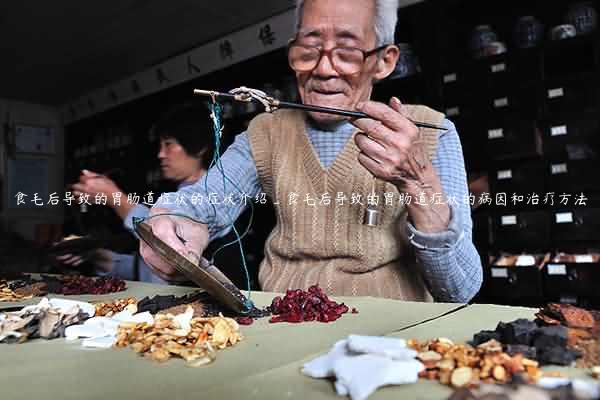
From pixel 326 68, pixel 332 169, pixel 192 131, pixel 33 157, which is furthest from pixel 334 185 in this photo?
pixel 33 157

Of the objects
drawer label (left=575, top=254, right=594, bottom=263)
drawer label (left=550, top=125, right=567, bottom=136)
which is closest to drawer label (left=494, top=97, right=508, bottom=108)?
drawer label (left=550, top=125, right=567, bottom=136)

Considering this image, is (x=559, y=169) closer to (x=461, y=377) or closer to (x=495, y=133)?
(x=495, y=133)

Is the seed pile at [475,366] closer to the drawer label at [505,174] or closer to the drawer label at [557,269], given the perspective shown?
the drawer label at [557,269]

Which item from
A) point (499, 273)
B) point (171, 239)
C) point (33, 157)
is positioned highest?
point (33, 157)

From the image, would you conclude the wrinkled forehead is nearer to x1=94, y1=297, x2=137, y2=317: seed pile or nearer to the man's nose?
the man's nose

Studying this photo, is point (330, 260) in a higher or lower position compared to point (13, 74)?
lower

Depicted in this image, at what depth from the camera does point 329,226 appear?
1166 mm

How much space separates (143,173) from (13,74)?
1.55 m

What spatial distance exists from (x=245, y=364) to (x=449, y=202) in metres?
0.55

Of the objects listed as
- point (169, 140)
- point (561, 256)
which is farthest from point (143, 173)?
point (561, 256)

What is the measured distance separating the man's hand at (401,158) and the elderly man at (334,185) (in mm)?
69

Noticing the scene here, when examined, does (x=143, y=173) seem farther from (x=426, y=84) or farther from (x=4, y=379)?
(x=4, y=379)

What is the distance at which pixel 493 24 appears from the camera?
292 centimetres

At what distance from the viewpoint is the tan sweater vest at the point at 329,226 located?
1.10 metres
